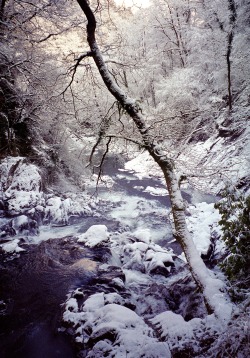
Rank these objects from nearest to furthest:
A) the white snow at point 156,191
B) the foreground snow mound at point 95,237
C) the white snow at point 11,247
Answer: the white snow at point 11,247
the foreground snow mound at point 95,237
the white snow at point 156,191

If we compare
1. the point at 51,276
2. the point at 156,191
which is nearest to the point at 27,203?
the point at 51,276

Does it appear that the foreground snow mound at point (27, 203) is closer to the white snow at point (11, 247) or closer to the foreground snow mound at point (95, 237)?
the white snow at point (11, 247)

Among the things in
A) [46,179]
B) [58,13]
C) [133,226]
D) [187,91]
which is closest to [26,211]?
[46,179]

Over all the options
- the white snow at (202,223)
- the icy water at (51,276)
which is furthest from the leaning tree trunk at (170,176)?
the white snow at (202,223)

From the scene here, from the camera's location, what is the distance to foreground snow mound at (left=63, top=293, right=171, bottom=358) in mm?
3469

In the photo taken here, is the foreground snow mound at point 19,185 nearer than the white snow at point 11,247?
No

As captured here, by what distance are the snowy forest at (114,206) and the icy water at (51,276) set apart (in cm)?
4

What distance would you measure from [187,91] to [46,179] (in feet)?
46.7

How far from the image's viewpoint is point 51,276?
697cm

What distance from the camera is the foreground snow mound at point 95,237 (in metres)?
8.61

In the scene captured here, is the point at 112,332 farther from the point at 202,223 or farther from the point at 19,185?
the point at 19,185

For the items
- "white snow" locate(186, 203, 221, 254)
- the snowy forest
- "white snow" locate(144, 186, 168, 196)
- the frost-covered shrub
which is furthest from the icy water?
the frost-covered shrub

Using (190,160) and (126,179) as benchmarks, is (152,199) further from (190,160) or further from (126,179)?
(190,160)

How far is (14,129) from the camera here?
1284 centimetres
